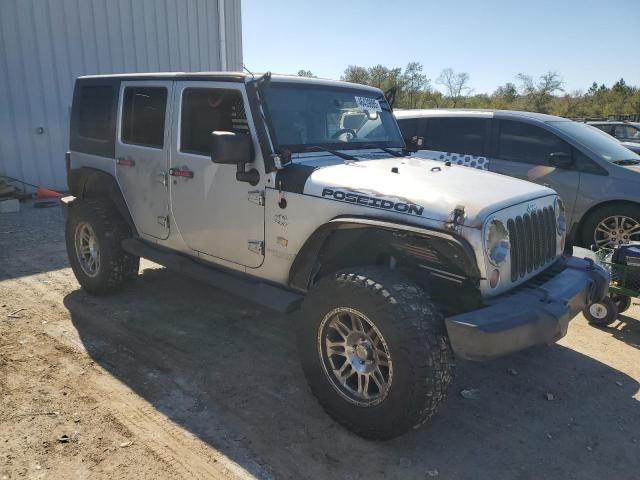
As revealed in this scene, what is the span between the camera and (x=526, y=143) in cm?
625

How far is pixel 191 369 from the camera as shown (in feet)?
11.8

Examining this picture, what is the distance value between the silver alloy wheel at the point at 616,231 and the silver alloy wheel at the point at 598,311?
154 centimetres

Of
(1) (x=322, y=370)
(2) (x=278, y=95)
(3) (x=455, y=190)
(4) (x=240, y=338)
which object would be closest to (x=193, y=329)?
(4) (x=240, y=338)

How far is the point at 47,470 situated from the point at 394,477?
1780 millimetres

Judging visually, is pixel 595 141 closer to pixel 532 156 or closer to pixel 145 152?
pixel 532 156

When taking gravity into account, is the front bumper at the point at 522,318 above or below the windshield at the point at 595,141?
below

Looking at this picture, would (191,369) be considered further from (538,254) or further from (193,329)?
(538,254)

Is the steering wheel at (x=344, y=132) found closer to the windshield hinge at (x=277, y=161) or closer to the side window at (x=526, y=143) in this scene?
the windshield hinge at (x=277, y=161)

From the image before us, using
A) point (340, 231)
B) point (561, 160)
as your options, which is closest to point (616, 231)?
point (561, 160)

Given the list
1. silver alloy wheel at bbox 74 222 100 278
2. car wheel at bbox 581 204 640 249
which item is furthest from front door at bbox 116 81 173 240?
car wheel at bbox 581 204 640 249

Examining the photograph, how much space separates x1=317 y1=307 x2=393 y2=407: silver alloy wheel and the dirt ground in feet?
0.88

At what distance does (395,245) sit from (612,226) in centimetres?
405

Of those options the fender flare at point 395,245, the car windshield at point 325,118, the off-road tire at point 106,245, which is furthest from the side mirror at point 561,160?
the off-road tire at point 106,245

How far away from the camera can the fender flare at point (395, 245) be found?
260cm
